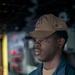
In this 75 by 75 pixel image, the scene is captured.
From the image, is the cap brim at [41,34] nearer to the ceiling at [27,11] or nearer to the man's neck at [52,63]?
the man's neck at [52,63]

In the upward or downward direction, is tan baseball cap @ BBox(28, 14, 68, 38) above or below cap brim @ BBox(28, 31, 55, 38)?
above

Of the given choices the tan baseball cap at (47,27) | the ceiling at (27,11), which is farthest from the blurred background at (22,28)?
the tan baseball cap at (47,27)

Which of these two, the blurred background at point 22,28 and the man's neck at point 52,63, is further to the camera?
the blurred background at point 22,28

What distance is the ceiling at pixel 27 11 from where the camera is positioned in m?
4.79

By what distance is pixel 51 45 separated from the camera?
1.77m

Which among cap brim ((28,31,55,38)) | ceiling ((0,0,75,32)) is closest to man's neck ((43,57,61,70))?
cap brim ((28,31,55,38))

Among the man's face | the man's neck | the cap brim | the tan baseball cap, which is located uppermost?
the tan baseball cap

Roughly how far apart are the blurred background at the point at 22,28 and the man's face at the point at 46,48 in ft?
9.69

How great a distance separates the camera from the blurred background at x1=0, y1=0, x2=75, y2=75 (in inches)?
191

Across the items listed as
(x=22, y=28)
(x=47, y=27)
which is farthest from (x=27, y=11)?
(x=47, y=27)

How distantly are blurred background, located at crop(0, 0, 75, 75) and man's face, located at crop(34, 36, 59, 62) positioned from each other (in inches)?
116

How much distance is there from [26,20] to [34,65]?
0.78m

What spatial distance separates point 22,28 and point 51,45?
3340 mm

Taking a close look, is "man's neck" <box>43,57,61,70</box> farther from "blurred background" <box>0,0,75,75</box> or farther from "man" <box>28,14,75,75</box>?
"blurred background" <box>0,0,75,75</box>
